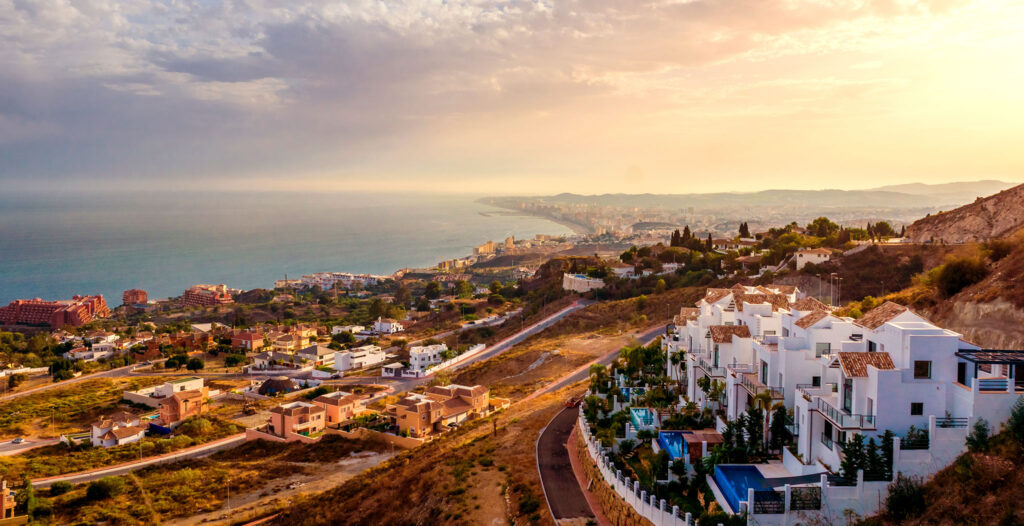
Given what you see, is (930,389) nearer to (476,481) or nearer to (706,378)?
(706,378)

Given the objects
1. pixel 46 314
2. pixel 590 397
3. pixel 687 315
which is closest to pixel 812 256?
pixel 687 315

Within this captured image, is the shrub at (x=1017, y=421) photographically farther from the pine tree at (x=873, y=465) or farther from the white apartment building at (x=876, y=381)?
the pine tree at (x=873, y=465)

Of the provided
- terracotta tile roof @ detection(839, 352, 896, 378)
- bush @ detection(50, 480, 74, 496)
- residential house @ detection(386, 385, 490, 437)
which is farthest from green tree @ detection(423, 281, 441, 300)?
terracotta tile roof @ detection(839, 352, 896, 378)

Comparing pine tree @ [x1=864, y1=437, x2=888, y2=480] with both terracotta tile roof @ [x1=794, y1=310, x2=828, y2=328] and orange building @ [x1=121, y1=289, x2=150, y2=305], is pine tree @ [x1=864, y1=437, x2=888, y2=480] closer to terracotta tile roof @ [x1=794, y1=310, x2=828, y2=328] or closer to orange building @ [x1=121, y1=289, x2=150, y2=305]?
terracotta tile roof @ [x1=794, y1=310, x2=828, y2=328]

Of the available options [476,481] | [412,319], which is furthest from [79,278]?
[476,481]

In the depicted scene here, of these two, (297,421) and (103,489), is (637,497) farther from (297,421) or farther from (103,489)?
(297,421)

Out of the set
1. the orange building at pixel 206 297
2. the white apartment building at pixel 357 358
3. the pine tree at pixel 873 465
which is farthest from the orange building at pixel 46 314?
the pine tree at pixel 873 465
